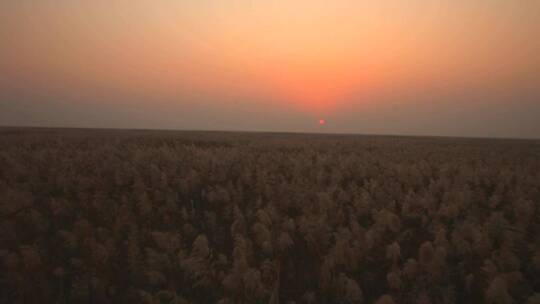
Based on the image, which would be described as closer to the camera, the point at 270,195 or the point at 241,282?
the point at 241,282

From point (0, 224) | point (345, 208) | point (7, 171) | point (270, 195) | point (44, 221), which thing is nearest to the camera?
point (0, 224)

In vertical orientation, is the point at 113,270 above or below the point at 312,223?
below

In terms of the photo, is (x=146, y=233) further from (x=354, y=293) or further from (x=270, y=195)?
(x=354, y=293)

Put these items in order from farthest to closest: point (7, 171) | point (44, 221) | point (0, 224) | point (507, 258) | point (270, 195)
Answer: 1. point (7, 171)
2. point (270, 195)
3. point (44, 221)
4. point (0, 224)
5. point (507, 258)

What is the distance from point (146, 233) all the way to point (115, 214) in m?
0.97

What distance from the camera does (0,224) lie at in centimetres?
452

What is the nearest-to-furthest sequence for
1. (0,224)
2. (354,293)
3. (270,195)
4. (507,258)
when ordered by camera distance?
1. (354,293)
2. (507,258)
3. (0,224)
4. (270,195)

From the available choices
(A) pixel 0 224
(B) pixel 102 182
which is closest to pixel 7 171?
(B) pixel 102 182

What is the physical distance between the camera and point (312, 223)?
4828 millimetres

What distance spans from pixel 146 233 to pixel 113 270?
106 centimetres

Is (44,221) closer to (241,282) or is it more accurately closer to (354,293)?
(241,282)

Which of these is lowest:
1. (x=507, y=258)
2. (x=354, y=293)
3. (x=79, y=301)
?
(x=79, y=301)

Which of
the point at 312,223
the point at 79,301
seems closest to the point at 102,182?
the point at 79,301

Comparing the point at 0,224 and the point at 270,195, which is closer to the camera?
the point at 0,224
